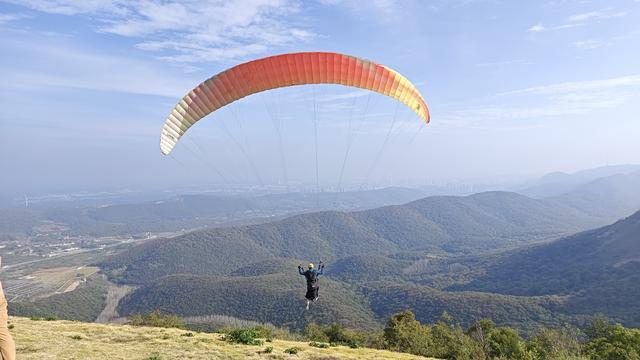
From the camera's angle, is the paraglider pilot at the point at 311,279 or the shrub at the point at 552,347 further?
the shrub at the point at 552,347

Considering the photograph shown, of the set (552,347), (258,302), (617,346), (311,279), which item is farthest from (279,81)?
(258,302)

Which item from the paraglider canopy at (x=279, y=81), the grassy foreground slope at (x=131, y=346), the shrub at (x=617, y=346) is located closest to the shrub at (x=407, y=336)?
the shrub at (x=617, y=346)

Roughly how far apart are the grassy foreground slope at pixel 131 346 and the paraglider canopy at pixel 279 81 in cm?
939

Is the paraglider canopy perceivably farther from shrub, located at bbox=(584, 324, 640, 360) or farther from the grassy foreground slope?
shrub, located at bbox=(584, 324, 640, 360)

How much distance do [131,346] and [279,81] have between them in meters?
14.4

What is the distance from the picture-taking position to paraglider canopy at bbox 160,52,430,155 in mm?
22125

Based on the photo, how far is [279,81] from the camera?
75.4 ft

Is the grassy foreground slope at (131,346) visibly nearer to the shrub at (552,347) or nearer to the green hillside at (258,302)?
the shrub at (552,347)

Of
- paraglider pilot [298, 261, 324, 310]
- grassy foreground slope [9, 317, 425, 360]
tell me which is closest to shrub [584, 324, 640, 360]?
grassy foreground slope [9, 317, 425, 360]

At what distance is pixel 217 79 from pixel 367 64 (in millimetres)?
7910

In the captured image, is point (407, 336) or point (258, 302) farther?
point (258, 302)

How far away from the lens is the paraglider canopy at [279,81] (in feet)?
72.6

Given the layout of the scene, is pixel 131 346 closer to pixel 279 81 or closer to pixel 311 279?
pixel 311 279

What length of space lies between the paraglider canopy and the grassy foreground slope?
30.8ft
